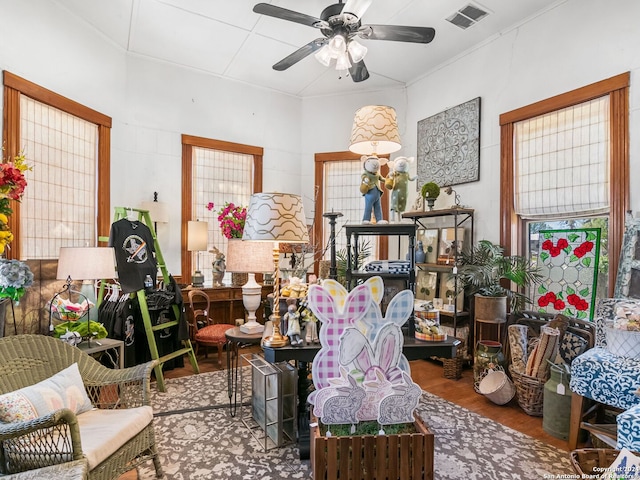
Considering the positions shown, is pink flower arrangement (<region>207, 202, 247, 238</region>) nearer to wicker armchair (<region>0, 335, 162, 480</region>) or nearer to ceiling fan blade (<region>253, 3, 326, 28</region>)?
wicker armchair (<region>0, 335, 162, 480</region>)

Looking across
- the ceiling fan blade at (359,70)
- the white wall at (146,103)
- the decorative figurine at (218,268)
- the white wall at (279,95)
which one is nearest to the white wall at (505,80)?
the white wall at (279,95)

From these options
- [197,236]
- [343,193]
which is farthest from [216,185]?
[343,193]

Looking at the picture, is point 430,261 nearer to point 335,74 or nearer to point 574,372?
point 574,372

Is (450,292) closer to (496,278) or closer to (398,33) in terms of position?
(496,278)

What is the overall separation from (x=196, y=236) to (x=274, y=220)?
248 centimetres

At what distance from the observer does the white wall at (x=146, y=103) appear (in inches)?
123

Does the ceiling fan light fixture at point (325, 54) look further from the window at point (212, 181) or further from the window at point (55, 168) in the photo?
the window at point (55, 168)

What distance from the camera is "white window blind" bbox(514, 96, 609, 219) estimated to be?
3076 mm

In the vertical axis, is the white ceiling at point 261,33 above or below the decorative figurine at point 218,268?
above

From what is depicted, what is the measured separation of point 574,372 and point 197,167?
4335 millimetres

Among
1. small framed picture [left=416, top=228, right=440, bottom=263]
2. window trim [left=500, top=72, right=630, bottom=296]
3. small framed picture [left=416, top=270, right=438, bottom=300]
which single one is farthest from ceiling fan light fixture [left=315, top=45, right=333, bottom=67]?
small framed picture [left=416, top=270, right=438, bottom=300]

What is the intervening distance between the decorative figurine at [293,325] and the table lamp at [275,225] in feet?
0.14

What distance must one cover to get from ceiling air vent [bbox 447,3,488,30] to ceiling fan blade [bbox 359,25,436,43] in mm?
1132

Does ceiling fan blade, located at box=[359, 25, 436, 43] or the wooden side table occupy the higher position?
ceiling fan blade, located at box=[359, 25, 436, 43]
